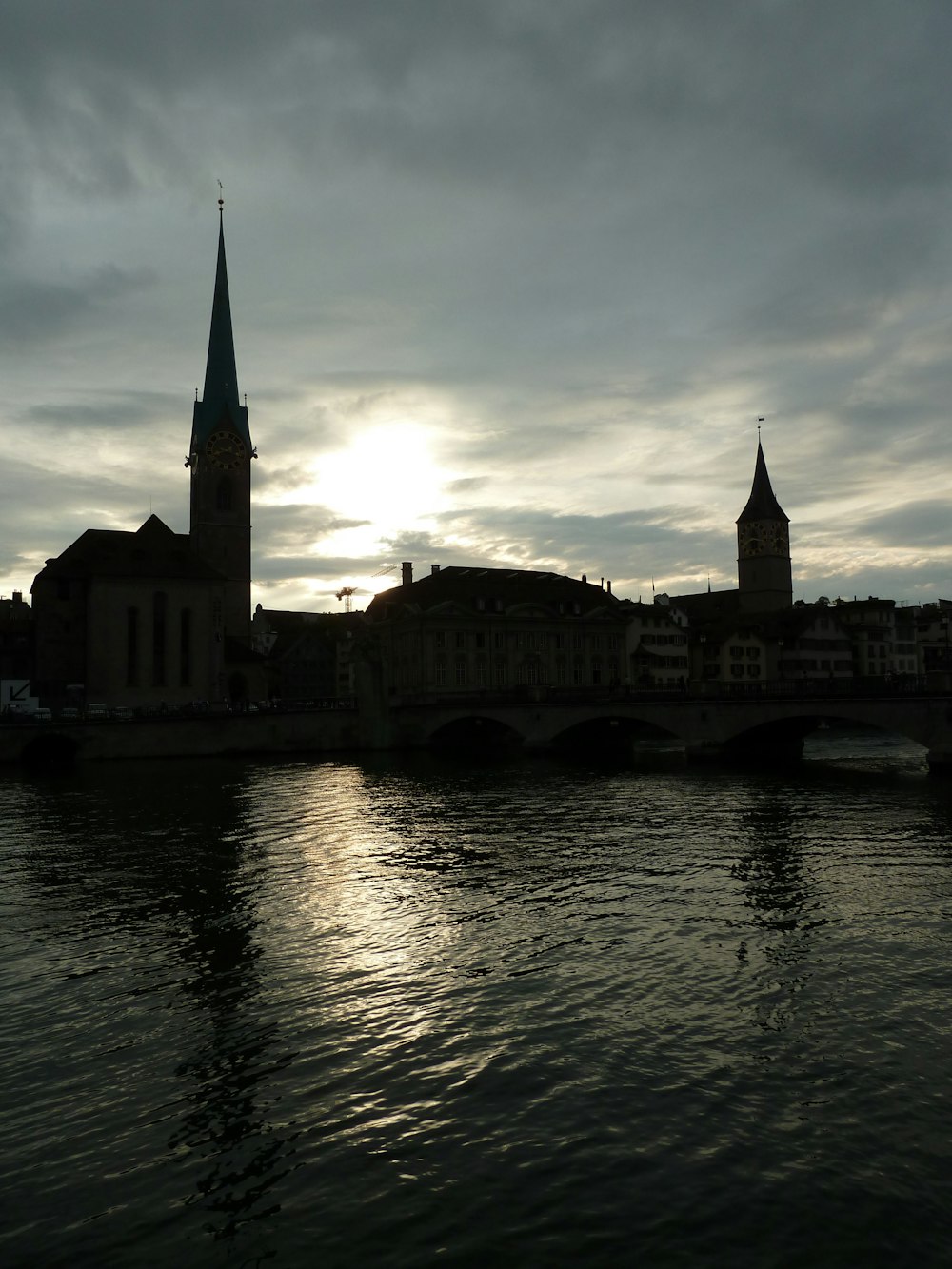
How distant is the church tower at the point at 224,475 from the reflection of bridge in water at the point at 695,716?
40.0m

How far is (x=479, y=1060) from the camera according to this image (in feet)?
45.5

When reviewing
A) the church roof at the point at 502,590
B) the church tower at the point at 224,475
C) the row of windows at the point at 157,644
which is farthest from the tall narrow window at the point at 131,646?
the church roof at the point at 502,590

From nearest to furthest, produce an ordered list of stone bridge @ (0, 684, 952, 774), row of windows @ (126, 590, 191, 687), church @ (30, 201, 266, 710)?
stone bridge @ (0, 684, 952, 774)
church @ (30, 201, 266, 710)
row of windows @ (126, 590, 191, 687)

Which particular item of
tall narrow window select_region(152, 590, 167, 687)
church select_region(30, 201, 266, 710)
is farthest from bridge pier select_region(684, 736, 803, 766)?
tall narrow window select_region(152, 590, 167, 687)

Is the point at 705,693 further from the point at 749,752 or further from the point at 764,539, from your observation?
the point at 764,539

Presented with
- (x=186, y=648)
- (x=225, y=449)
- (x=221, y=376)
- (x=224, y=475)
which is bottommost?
(x=186, y=648)

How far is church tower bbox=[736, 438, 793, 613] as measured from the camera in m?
154

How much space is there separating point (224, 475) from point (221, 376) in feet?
42.5

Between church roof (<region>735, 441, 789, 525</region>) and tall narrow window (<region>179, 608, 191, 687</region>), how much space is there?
311 ft

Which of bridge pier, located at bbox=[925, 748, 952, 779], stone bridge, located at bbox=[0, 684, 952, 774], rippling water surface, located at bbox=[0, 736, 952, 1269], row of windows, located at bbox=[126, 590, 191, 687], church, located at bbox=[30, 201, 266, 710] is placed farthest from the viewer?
row of windows, located at bbox=[126, 590, 191, 687]

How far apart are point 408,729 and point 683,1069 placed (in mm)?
70157

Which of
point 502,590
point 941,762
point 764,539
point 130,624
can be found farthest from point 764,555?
point 941,762

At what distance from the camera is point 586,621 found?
119 meters

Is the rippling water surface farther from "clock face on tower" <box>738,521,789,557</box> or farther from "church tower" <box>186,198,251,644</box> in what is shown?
"clock face on tower" <box>738,521,789,557</box>
